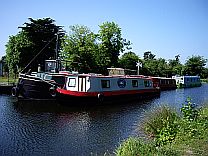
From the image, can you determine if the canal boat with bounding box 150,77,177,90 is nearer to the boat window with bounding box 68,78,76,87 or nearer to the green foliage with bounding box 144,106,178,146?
the boat window with bounding box 68,78,76,87

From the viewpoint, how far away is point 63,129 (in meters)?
15.6

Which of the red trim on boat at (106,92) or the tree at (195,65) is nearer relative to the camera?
the red trim on boat at (106,92)

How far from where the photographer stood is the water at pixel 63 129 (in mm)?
11898

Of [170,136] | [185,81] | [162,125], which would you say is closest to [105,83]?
[162,125]

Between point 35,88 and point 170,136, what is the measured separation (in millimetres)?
17263

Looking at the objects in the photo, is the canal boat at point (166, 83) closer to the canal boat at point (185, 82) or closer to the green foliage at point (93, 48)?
the canal boat at point (185, 82)

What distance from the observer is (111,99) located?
26.4m

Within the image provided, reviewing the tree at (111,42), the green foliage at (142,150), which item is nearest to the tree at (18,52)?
the tree at (111,42)

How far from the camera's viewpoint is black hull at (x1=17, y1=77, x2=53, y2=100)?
2527cm

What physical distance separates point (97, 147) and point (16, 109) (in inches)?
465

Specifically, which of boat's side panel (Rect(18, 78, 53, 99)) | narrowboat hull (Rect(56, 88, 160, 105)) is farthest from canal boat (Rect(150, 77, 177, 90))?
boat's side panel (Rect(18, 78, 53, 99))

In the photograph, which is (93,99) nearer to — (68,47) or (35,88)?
(35,88)

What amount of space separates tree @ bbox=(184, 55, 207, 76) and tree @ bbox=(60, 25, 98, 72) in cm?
5021

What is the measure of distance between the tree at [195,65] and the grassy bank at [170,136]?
76.2 meters
